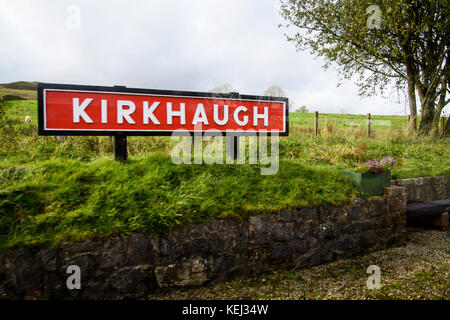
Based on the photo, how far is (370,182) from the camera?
4.98 meters

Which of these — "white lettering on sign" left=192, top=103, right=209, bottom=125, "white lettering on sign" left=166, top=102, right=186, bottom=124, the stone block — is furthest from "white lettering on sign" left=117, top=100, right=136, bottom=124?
the stone block

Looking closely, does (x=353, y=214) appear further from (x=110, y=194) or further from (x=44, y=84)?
(x=44, y=84)

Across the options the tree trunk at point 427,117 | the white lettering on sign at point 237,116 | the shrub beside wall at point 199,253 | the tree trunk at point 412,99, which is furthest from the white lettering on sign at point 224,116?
the tree trunk at point 427,117

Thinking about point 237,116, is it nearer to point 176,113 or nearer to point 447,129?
point 176,113

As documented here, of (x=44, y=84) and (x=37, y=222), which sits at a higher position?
(x=44, y=84)

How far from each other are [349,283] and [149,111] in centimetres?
353

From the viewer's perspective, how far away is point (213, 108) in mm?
4898

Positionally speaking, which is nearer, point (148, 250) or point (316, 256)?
point (148, 250)

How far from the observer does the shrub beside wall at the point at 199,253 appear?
2.86m

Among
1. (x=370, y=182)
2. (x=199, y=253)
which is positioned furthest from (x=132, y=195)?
(x=370, y=182)

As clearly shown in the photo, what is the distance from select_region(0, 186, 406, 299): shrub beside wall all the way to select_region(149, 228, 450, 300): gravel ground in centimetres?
12

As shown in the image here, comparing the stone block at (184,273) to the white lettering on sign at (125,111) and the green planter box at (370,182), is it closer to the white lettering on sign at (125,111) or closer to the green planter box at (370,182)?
the white lettering on sign at (125,111)
